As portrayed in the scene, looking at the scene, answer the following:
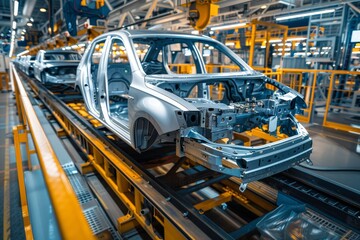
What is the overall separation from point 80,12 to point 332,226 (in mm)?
7452

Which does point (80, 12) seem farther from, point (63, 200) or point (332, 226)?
point (332, 226)

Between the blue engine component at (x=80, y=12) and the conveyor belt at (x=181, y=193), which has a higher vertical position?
the blue engine component at (x=80, y=12)

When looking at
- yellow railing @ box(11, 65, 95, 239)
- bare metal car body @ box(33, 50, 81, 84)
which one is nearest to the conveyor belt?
yellow railing @ box(11, 65, 95, 239)

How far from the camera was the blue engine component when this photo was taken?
6758 mm

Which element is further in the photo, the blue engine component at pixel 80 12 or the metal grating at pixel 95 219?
the blue engine component at pixel 80 12

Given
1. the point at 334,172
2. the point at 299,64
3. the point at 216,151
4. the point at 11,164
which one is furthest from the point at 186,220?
the point at 299,64

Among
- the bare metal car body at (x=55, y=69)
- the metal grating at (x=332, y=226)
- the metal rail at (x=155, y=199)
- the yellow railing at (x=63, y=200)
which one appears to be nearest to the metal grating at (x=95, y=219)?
the metal rail at (x=155, y=199)

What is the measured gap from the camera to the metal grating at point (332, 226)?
1.93 metres

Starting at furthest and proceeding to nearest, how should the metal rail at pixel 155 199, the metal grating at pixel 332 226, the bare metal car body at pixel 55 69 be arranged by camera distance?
1. the bare metal car body at pixel 55 69
2. the metal grating at pixel 332 226
3. the metal rail at pixel 155 199

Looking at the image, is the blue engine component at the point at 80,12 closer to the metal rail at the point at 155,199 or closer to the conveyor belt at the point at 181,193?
the conveyor belt at the point at 181,193

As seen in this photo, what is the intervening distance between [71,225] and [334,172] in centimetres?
390

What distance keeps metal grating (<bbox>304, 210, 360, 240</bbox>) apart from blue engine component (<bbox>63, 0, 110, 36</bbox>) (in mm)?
7194

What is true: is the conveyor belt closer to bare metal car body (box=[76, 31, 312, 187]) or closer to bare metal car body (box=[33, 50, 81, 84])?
bare metal car body (box=[76, 31, 312, 187])

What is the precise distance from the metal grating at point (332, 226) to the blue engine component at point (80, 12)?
7.19 m
